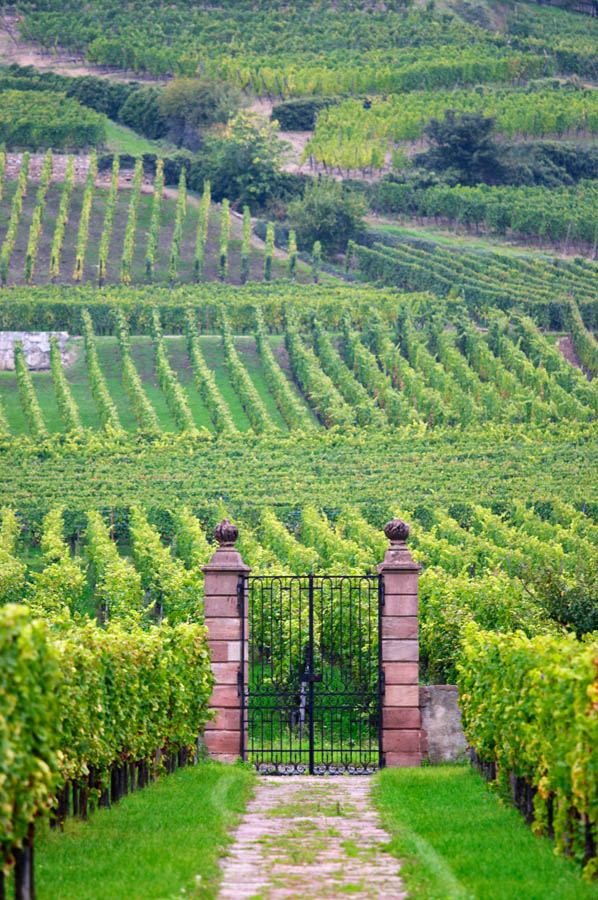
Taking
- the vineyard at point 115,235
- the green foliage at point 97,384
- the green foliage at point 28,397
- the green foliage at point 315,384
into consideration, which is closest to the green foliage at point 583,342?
the green foliage at point 315,384

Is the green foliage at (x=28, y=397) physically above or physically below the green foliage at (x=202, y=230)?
below

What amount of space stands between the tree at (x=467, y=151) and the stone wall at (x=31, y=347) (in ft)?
148

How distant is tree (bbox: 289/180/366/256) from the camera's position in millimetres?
89750

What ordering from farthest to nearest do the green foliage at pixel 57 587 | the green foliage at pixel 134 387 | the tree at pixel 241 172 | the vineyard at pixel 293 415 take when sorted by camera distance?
1. the tree at pixel 241 172
2. the green foliage at pixel 134 387
3. the green foliage at pixel 57 587
4. the vineyard at pixel 293 415

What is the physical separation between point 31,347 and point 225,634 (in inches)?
2058

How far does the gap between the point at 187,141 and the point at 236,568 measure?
99002 millimetres

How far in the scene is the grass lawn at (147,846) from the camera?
11.3m

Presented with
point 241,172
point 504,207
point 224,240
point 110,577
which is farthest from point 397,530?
point 241,172

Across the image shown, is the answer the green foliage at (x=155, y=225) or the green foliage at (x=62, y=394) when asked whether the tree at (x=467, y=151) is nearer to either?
the green foliage at (x=155, y=225)

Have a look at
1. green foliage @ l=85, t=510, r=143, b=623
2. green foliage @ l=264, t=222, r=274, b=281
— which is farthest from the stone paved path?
green foliage @ l=264, t=222, r=274, b=281

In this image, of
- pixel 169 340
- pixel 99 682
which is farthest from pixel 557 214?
pixel 99 682

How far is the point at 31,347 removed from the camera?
69188mm

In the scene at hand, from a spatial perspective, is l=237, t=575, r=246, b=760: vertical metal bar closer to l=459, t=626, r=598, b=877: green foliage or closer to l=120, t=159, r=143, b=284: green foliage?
l=459, t=626, r=598, b=877: green foliage

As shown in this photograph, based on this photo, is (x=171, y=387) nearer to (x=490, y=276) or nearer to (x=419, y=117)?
(x=490, y=276)
